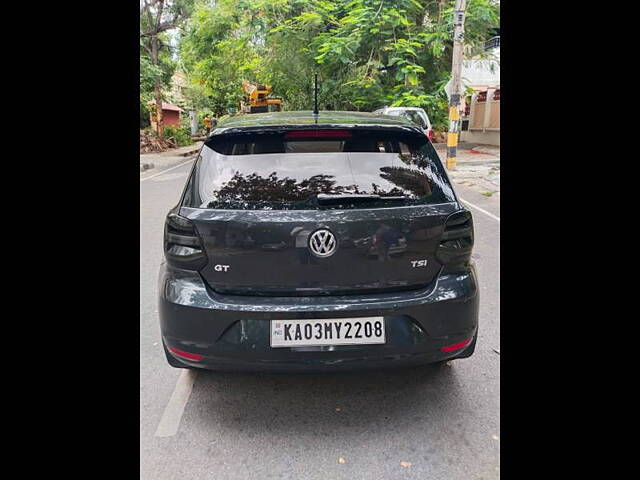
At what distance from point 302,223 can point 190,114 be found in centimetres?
3771

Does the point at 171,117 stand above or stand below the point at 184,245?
above

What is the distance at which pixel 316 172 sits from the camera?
7.34 feet

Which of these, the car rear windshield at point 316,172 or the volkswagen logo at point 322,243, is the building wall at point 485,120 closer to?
the car rear windshield at point 316,172

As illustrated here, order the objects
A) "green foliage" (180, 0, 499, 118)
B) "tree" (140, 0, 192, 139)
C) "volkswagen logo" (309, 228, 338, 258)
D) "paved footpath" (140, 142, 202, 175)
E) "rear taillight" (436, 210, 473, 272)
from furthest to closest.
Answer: "tree" (140, 0, 192, 139) → "paved footpath" (140, 142, 202, 175) → "green foliage" (180, 0, 499, 118) → "rear taillight" (436, 210, 473, 272) → "volkswagen logo" (309, 228, 338, 258)

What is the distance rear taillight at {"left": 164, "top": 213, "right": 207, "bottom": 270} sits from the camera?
2.12 metres

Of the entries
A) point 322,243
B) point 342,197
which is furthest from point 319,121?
point 322,243

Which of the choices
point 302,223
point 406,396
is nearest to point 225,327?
point 302,223

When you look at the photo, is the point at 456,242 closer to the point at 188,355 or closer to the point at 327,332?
the point at 327,332

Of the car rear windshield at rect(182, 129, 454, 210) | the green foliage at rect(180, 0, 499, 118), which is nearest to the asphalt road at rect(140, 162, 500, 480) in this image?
the car rear windshield at rect(182, 129, 454, 210)

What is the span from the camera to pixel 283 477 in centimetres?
203

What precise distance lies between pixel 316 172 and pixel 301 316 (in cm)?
70

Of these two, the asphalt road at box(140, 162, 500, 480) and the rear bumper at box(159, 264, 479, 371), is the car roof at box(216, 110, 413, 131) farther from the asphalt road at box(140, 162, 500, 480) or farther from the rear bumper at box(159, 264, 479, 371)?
the asphalt road at box(140, 162, 500, 480)

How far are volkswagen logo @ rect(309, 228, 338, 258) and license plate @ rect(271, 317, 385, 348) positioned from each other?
1.00 ft

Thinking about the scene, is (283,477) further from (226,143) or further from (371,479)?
(226,143)
